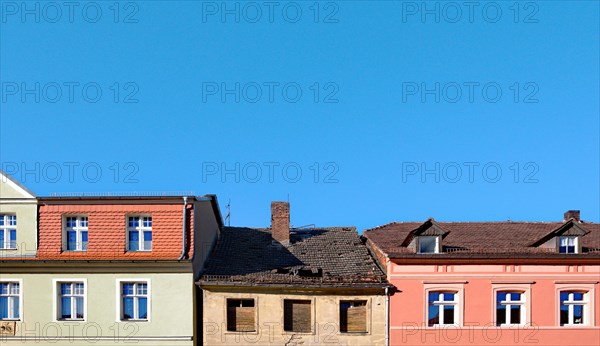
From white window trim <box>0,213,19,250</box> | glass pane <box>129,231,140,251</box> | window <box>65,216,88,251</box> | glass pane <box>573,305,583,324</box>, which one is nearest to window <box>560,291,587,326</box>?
glass pane <box>573,305,583,324</box>

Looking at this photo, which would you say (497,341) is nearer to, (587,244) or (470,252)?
(470,252)

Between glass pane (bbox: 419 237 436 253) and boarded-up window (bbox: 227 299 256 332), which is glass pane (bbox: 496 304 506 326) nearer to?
glass pane (bbox: 419 237 436 253)

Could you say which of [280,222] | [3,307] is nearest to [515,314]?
[280,222]

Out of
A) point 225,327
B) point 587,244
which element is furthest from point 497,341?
point 225,327

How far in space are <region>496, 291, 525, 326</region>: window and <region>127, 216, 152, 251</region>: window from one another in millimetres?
14613

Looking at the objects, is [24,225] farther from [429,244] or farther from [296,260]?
[429,244]

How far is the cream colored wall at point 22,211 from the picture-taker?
2127 cm

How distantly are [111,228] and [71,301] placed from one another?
131 inches

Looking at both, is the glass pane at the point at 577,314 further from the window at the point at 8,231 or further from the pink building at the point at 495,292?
the window at the point at 8,231

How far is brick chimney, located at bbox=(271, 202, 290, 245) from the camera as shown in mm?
26141

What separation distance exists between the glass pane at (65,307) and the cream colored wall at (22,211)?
2428 millimetres

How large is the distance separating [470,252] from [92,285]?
15348mm

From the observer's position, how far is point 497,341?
2192 centimetres

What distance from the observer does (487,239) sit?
23750 millimetres
